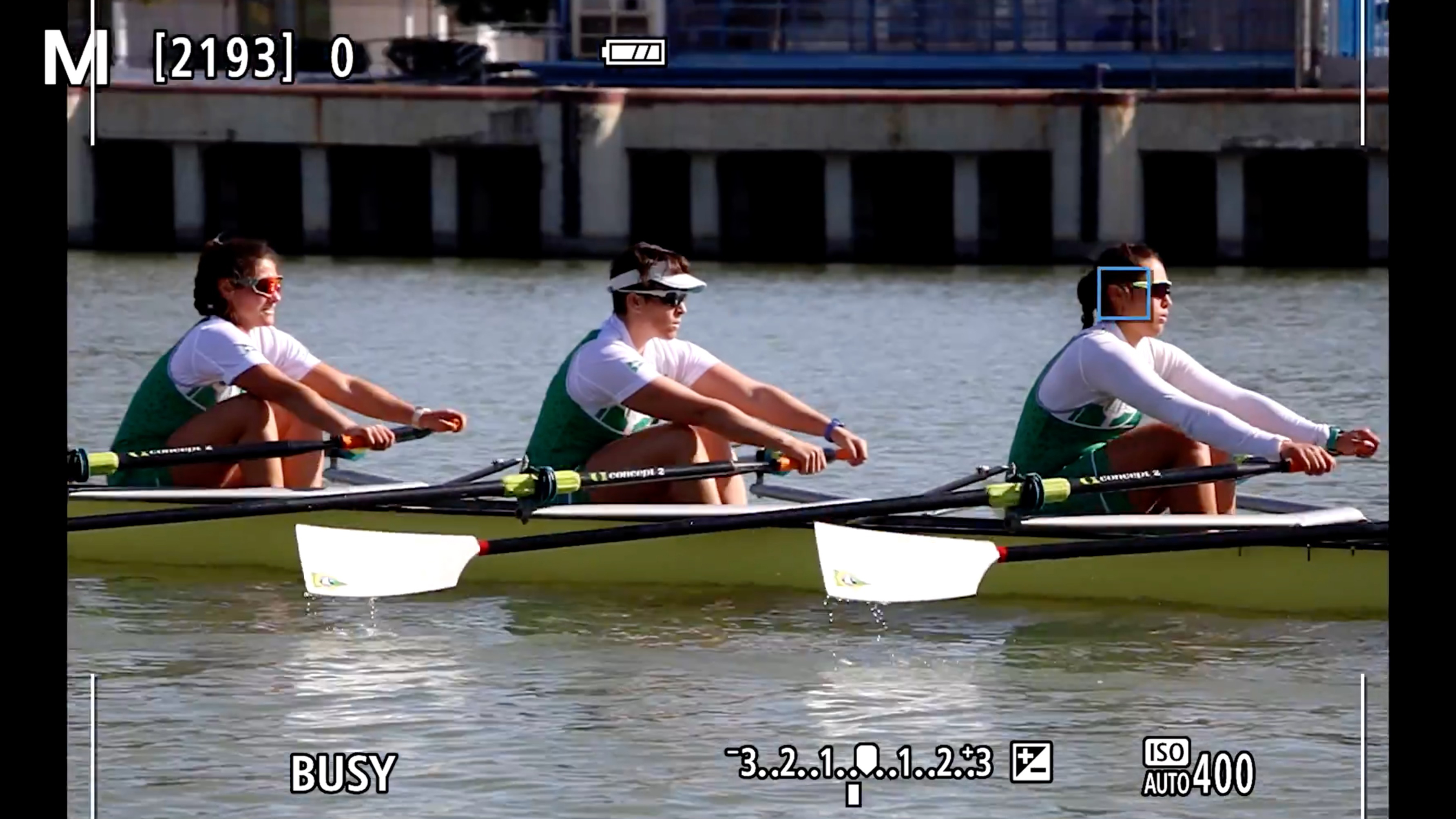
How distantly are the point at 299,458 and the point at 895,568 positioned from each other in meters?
2.78

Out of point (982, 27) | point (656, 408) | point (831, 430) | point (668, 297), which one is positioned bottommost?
point (831, 430)

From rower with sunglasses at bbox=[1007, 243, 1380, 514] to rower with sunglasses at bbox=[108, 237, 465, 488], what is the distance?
97.1 inches

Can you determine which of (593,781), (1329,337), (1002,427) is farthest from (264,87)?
(593,781)

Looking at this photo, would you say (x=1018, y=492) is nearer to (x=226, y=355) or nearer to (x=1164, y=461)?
(x=1164, y=461)

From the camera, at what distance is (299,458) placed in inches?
458

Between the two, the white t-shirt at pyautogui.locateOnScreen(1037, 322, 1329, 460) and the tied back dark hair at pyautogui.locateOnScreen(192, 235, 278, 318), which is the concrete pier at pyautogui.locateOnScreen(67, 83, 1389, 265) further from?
the tied back dark hair at pyautogui.locateOnScreen(192, 235, 278, 318)

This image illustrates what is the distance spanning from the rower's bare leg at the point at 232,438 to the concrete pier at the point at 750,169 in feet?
69.4

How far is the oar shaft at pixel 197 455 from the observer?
11228 mm

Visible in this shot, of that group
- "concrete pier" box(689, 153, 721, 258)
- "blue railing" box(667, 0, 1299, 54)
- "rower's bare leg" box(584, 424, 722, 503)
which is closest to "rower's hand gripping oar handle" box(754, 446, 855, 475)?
"rower's bare leg" box(584, 424, 722, 503)

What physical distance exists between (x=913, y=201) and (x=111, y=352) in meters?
13.7

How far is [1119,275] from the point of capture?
10.3 m

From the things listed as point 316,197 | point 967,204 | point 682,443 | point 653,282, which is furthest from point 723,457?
point 316,197

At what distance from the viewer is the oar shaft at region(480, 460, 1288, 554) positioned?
10.2 meters

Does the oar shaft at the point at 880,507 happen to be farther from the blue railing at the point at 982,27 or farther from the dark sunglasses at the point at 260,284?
the blue railing at the point at 982,27
